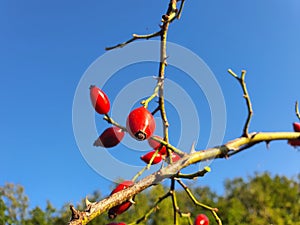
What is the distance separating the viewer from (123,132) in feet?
2.68

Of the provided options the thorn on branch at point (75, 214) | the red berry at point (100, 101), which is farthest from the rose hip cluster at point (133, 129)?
the thorn on branch at point (75, 214)

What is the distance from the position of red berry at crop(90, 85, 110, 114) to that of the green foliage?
31.7ft

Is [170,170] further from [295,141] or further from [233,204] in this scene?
[233,204]

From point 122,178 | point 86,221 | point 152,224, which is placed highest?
point 152,224

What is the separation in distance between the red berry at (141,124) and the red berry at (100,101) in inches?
2.5

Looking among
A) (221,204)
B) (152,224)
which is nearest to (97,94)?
(152,224)

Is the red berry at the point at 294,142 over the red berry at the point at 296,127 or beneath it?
beneath

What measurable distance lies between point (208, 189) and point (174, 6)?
14.0 metres

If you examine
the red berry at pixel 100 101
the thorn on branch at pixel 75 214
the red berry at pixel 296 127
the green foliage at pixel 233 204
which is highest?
the green foliage at pixel 233 204

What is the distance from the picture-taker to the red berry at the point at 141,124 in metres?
0.74

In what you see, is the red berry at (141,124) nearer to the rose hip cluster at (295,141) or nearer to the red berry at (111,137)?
the red berry at (111,137)

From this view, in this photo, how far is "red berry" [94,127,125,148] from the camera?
793 mm

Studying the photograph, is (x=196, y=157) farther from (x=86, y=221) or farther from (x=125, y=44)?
(x=125, y=44)

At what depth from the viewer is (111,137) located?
0.79 m
